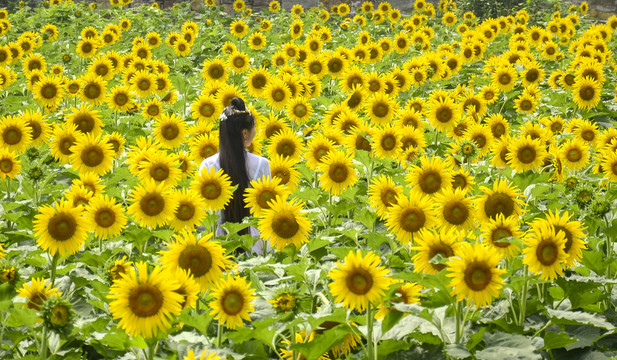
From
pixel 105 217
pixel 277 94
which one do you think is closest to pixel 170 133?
pixel 277 94

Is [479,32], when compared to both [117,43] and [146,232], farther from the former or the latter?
[146,232]

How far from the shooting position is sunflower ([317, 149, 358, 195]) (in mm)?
4000

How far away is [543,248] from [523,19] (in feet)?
29.8

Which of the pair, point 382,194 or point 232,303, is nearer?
point 232,303

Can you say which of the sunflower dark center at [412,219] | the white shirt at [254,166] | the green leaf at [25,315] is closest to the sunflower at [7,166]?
the white shirt at [254,166]

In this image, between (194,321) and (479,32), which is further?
(479,32)

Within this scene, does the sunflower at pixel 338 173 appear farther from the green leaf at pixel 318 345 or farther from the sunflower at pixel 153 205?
the green leaf at pixel 318 345

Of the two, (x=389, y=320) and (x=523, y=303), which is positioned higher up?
(x=389, y=320)

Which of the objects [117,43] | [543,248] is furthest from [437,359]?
[117,43]

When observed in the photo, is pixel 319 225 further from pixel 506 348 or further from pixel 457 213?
pixel 506 348

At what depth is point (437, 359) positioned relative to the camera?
95.0 inches

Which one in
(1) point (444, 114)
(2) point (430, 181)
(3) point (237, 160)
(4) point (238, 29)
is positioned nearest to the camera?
(2) point (430, 181)

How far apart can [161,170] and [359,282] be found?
6.37 ft

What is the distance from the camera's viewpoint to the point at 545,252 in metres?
2.55
